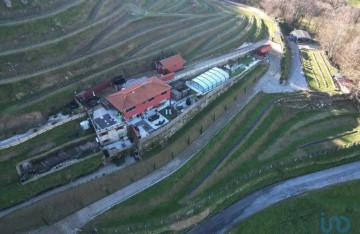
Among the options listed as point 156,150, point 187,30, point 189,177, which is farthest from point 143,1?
point 189,177

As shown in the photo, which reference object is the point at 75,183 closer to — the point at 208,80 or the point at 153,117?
the point at 153,117

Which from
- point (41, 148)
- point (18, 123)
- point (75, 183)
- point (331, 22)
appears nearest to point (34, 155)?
point (41, 148)

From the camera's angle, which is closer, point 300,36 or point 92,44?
point 92,44

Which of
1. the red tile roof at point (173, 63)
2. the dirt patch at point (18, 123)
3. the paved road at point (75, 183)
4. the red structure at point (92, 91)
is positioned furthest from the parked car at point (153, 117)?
the dirt patch at point (18, 123)

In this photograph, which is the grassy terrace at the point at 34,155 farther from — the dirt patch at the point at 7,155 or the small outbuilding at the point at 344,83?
the small outbuilding at the point at 344,83

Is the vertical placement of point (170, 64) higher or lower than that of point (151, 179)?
higher
